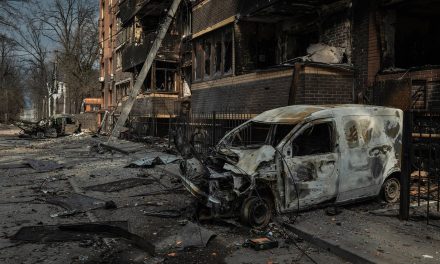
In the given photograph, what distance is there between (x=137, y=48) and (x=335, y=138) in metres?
21.6

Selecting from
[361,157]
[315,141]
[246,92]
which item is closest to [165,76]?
[246,92]

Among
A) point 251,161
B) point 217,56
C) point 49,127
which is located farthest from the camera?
point 49,127

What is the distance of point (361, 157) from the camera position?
7672mm

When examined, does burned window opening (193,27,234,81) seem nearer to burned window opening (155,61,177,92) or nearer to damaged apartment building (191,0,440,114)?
damaged apartment building (191,0,440,114)

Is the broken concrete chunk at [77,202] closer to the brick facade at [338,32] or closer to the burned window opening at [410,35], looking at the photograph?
the brick facade at [338,32]

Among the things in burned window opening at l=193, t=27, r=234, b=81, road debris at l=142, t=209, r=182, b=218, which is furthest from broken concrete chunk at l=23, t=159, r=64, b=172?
road debris at l=142, t=209, r=182, b=218

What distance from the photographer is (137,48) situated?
2728cm

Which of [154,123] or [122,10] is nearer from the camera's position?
[154,123]

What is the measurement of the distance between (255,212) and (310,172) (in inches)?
47.6

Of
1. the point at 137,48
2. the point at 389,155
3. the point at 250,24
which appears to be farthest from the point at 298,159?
the point at 137,48

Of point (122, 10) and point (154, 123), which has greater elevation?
point (122, 10)

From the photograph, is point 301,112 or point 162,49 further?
point 162,49

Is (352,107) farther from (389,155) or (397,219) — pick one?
(397,219)

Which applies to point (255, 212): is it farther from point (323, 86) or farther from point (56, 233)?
point (323, 86)
